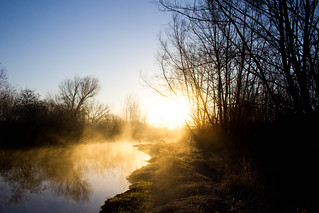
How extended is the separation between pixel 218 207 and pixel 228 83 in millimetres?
7260

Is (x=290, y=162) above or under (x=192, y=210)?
above

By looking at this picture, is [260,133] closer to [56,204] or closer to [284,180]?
[284,180]

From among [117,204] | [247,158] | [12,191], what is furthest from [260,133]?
[12,191]

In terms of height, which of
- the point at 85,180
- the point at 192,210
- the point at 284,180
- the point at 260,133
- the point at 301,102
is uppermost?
the point at 301,102

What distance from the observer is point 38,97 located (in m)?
20.8

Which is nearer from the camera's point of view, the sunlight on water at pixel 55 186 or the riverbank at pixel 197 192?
the riverbank at pixel 197 192

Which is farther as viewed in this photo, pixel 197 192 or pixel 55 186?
pixel 55 186

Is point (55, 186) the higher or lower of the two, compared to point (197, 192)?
lower

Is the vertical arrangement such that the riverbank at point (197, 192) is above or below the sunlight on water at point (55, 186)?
above

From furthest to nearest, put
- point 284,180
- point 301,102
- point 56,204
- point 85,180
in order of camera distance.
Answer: point 85,180 → point 56,204 → point 284,180 → point 301,102

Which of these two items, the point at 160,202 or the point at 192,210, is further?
the point at 160,202

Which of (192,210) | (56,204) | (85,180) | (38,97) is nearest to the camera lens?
(192,210)

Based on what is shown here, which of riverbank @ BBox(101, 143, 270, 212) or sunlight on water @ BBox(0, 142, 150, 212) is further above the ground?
riverbank @ BBox(101, 143, 270, 212)

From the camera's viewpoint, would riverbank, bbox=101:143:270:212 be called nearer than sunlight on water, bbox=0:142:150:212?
Yes
